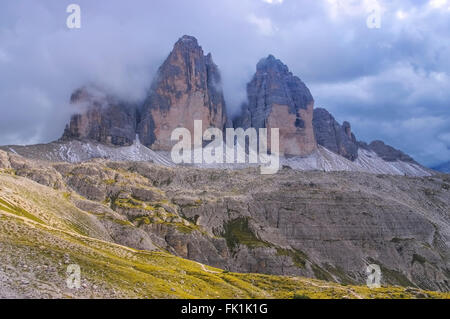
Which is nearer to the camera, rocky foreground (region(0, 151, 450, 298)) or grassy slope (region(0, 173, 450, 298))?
grassy slope (region(0, 173, 450, 298))

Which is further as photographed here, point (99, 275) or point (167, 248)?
point (167, 248)

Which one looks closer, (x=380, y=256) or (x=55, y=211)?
(x=55, y=211)

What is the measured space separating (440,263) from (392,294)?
137 metres

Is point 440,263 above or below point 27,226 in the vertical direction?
below

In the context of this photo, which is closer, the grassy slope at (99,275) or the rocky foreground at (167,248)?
the grassy slope at (99,275)

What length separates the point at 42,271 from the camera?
4644cm

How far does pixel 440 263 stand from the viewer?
188 m

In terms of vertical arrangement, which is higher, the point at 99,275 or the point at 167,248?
the point at 99,275

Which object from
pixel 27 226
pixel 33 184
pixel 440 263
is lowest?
pixel 440 263
